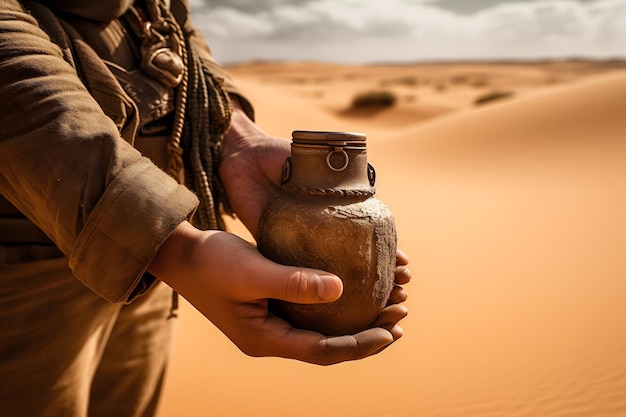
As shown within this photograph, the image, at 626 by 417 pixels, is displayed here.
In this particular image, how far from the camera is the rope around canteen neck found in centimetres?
205

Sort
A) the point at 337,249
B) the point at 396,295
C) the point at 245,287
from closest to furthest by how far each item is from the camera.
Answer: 1. the point at 245,287
2. the point at 337,249
3. the point at 396,295

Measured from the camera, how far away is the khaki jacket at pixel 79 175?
1.32 meters

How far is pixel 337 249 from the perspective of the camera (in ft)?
5.25

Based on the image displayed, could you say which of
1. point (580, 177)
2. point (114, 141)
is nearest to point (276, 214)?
point (114, 141)

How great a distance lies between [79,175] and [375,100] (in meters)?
26.1

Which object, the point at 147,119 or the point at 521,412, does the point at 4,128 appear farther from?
the point at 521,412

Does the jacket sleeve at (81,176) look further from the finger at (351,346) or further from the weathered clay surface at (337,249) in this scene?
the finger at (351,346)

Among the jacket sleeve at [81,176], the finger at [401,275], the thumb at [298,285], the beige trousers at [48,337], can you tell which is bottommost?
the beige trousers at [48,337]

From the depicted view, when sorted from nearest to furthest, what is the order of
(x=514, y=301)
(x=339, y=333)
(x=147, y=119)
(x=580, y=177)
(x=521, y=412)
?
(x=339, y=333) → (x=147, y=119) → (x=521, y=412) → (x=514, y=301) → (x=580, y=177)

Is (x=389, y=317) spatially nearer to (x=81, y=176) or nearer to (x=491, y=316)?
(x=81, y=176)

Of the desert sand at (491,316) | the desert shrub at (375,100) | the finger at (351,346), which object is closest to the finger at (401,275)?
the finger at (351,346)

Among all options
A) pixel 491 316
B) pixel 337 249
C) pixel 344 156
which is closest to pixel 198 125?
pixel 344 156

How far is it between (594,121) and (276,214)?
10979 millimetres

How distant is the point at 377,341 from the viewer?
5.10 feet
